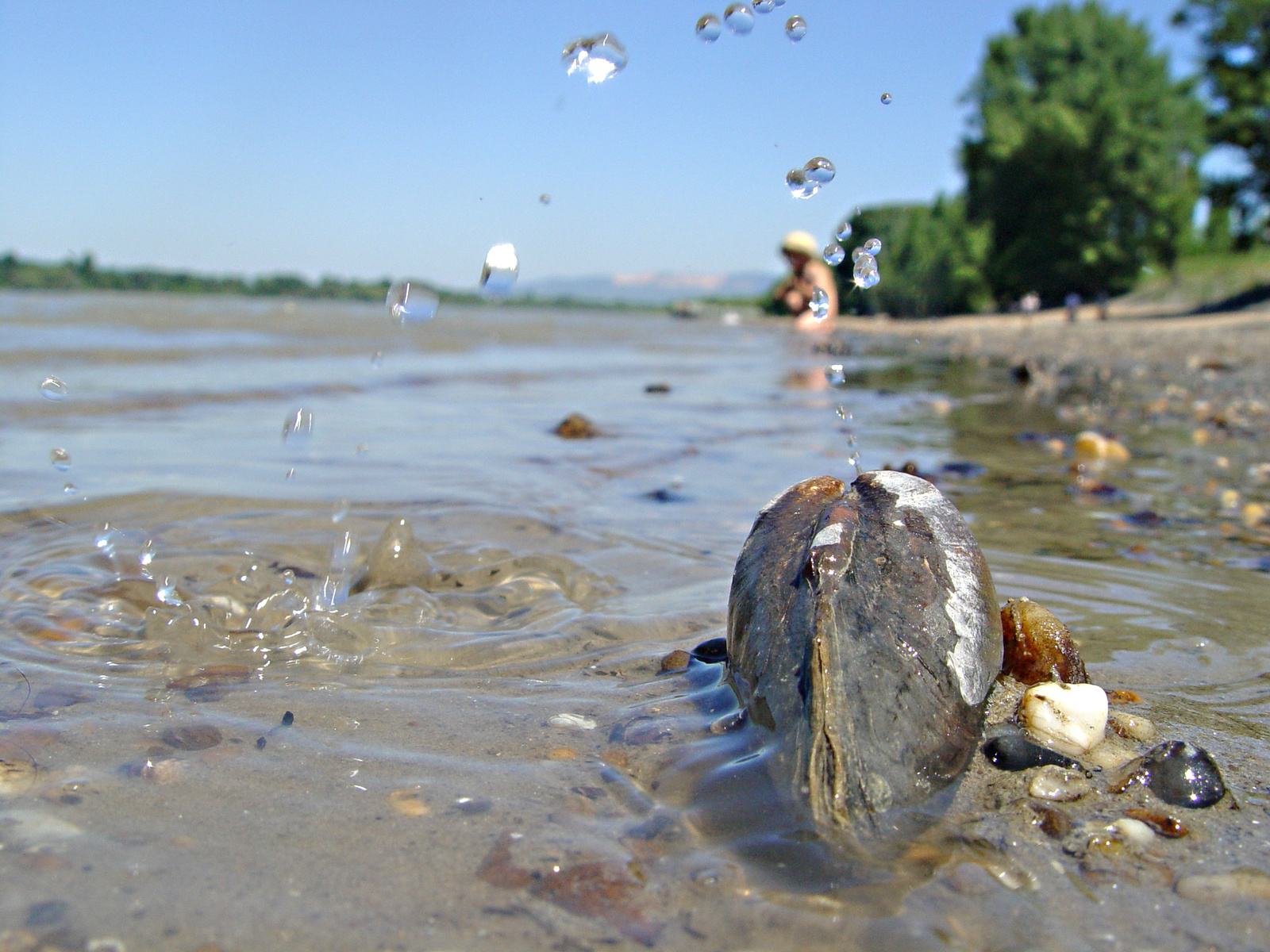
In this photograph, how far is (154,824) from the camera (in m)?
1.69

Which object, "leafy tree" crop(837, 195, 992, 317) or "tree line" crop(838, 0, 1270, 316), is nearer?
"tree line" crop(838, 0, 1270, 316)

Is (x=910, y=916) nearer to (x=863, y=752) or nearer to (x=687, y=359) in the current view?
(x=863, y=752)

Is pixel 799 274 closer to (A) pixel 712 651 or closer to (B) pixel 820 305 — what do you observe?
(B) pixel 820 305

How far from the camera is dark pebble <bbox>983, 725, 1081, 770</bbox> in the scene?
1.85 metres

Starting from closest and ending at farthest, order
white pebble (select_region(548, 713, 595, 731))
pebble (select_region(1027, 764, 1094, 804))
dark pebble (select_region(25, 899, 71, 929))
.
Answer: dark pebble (select_region(25, 899, 71, 929)) < pebble (select_region(1027, 764, 1094, 804)) < white pebble (select_region(548, 713, 595, 731))

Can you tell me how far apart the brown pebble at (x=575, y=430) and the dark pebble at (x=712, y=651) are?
4.34 meters

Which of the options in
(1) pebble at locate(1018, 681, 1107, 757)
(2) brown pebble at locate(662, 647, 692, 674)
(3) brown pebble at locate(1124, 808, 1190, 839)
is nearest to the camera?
(3) brown pebble at locate(1124, 808, 1190, 839)

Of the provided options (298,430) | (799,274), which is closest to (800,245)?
(799,274)

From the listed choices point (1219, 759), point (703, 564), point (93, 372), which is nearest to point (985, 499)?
point (703, 564)

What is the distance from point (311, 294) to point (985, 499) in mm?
83903

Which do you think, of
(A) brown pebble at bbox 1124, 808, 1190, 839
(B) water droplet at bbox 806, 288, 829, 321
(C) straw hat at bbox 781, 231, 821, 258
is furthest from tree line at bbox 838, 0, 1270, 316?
(A) brown pebble at bbox 1124, 808, 1190, 839

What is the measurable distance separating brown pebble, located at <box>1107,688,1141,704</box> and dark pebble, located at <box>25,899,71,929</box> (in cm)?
211

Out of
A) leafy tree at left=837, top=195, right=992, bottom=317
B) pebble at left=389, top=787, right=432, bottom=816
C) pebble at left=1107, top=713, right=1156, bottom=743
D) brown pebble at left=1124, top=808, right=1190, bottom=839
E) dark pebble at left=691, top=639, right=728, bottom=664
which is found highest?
leafy tree at left=837, top=195, right=992, bottom=317

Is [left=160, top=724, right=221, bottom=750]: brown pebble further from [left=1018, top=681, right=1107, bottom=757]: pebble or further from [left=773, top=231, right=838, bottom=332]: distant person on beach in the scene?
[left=773, top=231, right=838, bottom=332]: distant person on beach
